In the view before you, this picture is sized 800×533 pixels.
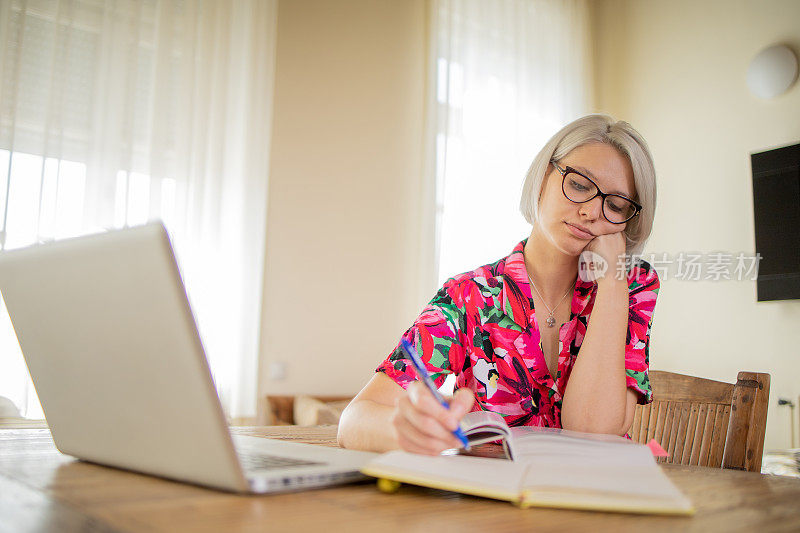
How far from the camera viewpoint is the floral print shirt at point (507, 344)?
4.14 ft

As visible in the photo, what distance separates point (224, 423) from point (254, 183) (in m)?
2.78

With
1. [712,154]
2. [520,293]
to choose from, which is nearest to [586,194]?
[520,293]

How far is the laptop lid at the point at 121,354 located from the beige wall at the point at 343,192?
8.21ft

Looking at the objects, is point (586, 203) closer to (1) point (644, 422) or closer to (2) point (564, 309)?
(2) point (564, 309)

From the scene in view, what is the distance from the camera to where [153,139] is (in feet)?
9.52

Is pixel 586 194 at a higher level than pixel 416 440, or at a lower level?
higher

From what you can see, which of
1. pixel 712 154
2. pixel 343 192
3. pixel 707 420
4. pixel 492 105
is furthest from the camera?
pixel 492 105

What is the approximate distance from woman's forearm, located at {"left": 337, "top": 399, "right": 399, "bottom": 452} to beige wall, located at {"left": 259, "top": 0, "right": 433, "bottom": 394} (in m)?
2.33

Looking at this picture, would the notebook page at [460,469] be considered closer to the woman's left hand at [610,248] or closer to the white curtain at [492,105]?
the woman's left hand at [610,248]

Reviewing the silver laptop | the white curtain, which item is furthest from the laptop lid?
the white curtain

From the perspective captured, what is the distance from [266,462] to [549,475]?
0.96 feet

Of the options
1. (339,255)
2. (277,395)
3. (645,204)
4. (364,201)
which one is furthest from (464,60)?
(645,204)

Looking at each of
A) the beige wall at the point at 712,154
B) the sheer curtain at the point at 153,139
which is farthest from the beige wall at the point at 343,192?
the beige wall at the point at 712,154

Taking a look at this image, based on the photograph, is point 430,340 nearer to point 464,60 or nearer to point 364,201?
point 364,201
